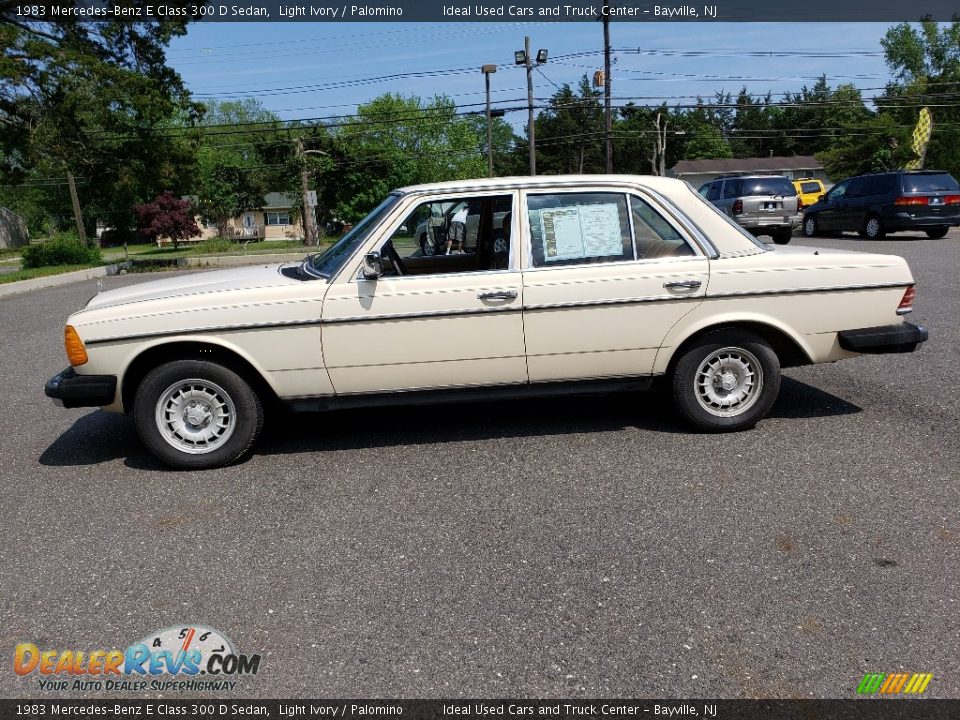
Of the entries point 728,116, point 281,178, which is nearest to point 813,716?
point 281,178

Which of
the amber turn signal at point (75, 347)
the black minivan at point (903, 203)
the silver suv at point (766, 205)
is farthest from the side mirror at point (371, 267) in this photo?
the black minivan at point (903, 203)

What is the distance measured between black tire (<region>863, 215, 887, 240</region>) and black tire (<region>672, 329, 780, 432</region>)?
16.4 m

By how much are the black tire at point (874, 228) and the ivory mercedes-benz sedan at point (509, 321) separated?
52.3ft

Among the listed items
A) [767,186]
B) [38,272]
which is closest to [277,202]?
[38,272]

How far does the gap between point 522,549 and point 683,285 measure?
212 centimetres

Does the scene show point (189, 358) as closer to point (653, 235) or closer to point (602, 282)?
point (602, 282)

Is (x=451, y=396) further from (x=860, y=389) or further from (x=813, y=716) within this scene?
(x=860, y=389)

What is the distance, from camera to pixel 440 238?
5.47m

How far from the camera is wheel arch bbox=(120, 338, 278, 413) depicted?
481 centimetres

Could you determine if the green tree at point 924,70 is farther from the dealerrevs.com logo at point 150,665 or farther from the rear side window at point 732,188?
the dealerrevs.com logo at point 150,665

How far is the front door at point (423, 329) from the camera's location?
15.8 feet

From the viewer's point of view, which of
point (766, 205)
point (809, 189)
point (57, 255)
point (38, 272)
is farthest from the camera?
point (809, 189)

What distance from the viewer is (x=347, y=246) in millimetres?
5176

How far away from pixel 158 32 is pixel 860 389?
22925mm
